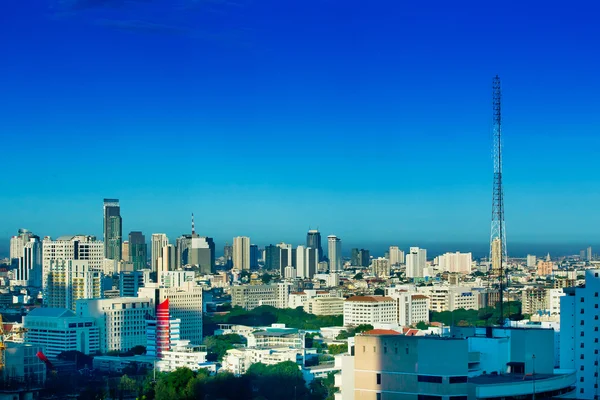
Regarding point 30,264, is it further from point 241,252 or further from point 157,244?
point 241,252

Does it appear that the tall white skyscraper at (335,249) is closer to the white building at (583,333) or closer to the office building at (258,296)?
the office building at (258,296)

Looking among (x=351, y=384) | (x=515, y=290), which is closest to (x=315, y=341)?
(x=515, y=290)

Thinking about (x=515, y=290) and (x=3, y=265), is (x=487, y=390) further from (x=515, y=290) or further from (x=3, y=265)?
(x=3, y=265)

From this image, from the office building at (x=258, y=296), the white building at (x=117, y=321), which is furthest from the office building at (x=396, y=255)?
the white building at (x=117, y=321)

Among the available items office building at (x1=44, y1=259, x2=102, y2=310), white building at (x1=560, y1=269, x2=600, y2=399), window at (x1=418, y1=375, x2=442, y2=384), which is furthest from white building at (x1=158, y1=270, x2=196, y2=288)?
window at (x1=418, y1=375, x2=442, y2=384)

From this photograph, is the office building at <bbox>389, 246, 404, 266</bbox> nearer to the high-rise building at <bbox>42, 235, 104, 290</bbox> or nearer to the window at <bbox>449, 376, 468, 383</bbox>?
the high-rise building at <bbox>42, 235, 104, 290</bbox>
